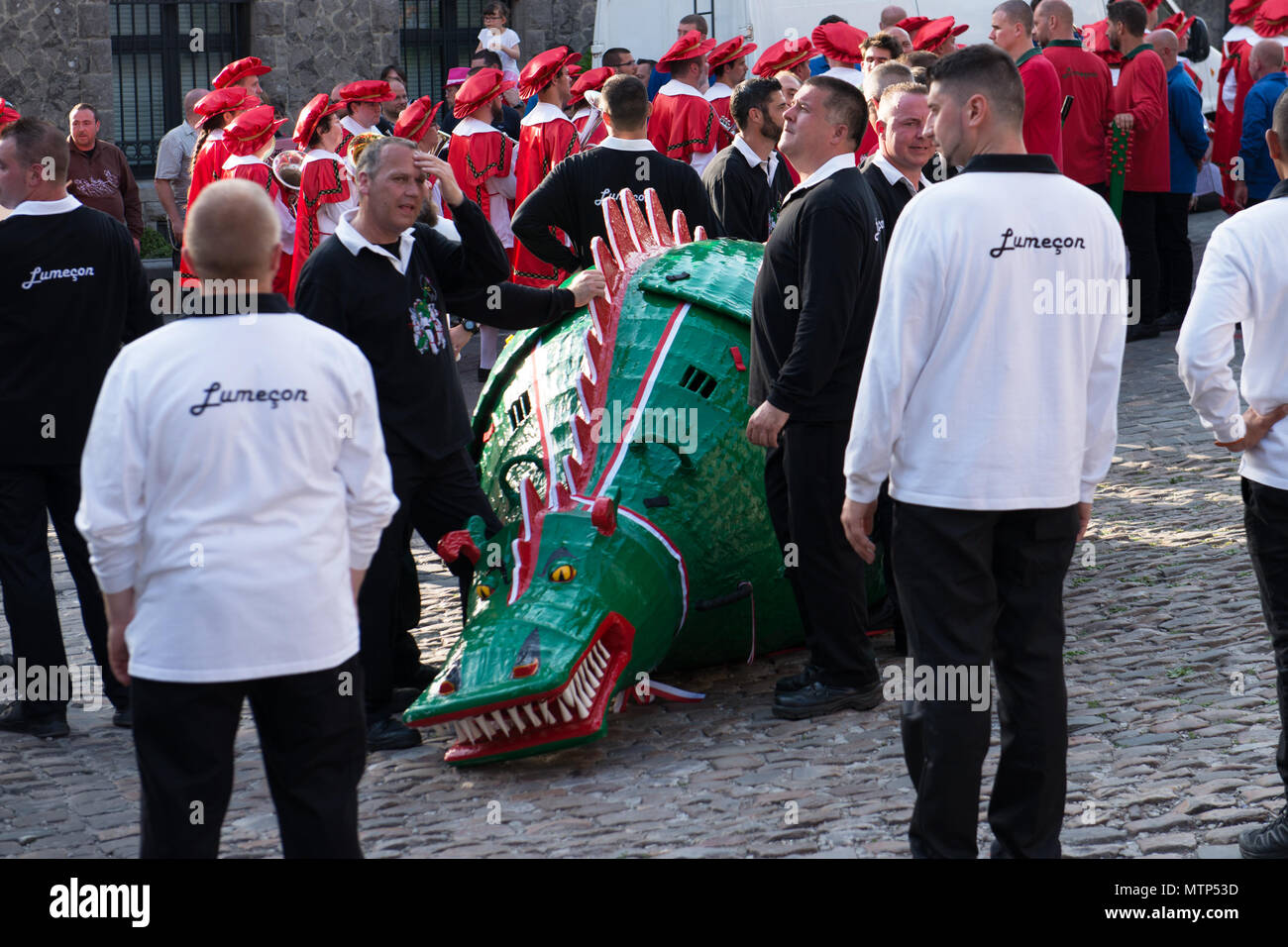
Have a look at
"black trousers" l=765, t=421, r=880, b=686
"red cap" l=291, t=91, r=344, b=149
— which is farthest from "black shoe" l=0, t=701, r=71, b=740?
"red cap" l=291, t=91, r=344, b=149

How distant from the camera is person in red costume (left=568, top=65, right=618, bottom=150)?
1230 cm

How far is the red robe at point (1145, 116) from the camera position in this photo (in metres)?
11.4

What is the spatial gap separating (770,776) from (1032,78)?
22.1 feet

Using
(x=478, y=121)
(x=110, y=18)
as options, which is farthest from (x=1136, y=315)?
(x=110, y=18)

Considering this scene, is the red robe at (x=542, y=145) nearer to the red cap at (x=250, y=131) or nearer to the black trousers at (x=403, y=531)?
the red cap at (x=250, y=131)

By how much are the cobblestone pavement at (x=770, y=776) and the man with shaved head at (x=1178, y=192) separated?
225 inches

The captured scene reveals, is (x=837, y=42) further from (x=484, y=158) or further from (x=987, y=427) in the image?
(x=987, y=427)

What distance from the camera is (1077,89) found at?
11188 millimetres

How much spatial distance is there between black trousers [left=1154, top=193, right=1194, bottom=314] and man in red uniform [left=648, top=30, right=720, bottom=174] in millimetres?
3376

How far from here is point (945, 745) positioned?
13.1ft

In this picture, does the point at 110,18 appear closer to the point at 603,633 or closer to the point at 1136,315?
the point at 1136,315

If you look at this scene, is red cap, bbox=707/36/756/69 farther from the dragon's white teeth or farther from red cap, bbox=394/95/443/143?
the dragon's white teeth

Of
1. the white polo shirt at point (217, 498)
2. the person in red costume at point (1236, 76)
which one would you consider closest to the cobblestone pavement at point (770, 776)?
the white polo shirt at point (217, 498)
